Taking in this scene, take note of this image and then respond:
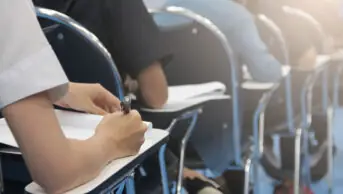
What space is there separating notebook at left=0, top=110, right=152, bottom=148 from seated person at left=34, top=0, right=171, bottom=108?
1.47 feet

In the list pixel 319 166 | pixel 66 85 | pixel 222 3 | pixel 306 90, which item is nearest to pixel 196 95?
pixel 222 3

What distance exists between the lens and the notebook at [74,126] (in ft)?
3.15

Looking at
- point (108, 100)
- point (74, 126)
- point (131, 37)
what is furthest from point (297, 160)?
point (74, 126)

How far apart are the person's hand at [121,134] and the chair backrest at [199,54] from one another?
1077 mm

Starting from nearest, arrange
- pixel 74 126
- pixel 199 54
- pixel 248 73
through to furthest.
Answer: pixel 74 126 < pixel 199 54 < pixel 248 73

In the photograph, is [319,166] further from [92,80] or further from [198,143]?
[92,80]

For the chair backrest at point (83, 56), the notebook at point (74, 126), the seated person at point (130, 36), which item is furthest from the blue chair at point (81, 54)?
the notebook at point (74, 126)

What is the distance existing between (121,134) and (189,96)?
84 centimetres

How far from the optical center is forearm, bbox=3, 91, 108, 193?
76 cm

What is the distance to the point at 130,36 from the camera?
5.13ft

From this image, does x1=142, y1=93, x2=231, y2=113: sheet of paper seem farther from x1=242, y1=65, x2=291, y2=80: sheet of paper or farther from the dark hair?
the dark hair

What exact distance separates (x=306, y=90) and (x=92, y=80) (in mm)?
1688

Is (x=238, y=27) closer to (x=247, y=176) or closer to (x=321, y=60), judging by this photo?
(x=247, y=176)

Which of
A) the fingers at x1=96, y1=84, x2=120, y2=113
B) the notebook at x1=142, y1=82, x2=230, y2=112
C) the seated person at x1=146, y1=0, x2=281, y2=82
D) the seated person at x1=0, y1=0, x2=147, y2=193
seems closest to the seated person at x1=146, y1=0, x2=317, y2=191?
the seated person at x1=146, y1=0, x2=281, y2=82
